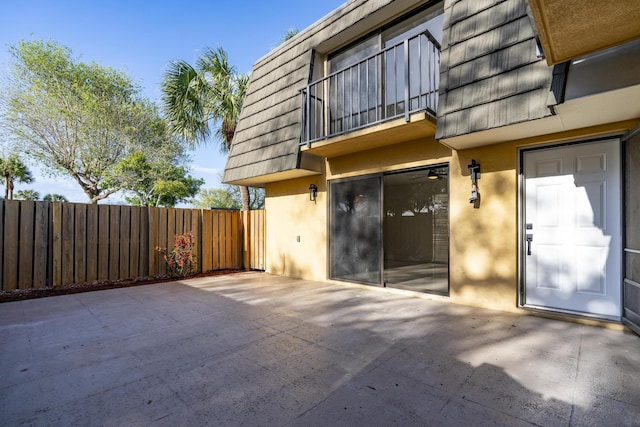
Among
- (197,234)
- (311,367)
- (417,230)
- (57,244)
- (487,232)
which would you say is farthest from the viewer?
(417,230)

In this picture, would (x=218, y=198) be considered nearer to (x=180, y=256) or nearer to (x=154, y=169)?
(x=154, y=169)

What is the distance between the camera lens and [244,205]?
36.3 ft

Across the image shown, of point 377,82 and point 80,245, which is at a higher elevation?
point 377,82

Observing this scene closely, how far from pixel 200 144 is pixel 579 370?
1034 cm

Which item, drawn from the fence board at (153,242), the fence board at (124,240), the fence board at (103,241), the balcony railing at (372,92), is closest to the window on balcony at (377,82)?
the balcony railing at (372,92)

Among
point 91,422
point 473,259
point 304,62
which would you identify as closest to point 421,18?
point 304,62

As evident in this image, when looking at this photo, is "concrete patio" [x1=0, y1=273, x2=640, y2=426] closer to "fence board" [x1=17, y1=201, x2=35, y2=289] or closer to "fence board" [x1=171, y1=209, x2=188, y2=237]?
"fence board" [x1=17, y1=201, x2=35, y2=289]

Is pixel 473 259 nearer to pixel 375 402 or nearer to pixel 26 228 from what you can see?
pixel 375 402

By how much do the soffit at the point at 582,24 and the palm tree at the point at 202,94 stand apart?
855 centimetres

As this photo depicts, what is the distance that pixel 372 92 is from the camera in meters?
5.27

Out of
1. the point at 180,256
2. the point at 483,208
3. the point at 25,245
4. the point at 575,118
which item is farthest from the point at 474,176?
the point at 25,245

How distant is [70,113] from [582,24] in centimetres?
1667

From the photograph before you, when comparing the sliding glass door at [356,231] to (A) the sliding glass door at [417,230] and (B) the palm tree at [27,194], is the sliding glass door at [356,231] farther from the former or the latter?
(B) the palm tree at [27,194]

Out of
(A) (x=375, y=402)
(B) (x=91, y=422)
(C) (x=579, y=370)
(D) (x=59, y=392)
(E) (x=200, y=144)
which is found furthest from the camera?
(E) (x=200, y=144)
